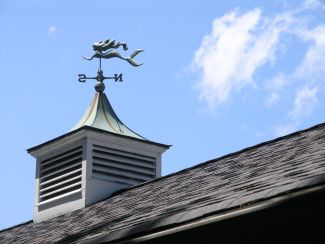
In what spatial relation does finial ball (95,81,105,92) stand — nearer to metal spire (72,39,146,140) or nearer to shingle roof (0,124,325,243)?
metal spire (72,39,146,140)

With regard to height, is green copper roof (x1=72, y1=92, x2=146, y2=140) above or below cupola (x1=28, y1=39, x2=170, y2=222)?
above

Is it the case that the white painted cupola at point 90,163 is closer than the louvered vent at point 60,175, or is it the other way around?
the white painted cupola at point 90,163

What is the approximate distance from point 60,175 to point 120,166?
1141 millimetres

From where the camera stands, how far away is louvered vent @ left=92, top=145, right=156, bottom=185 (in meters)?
14.9

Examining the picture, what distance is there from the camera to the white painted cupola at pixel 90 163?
14664 mm

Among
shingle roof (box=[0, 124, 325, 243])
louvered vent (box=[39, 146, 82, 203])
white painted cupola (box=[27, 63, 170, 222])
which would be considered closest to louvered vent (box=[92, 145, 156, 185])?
white painted cupola (box=[27, 63, 170, 222])

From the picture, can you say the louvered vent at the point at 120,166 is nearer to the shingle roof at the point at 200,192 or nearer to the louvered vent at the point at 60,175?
the louvered vent at the point at 60,175

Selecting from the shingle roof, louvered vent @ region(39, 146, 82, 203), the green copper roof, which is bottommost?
the shingle roof

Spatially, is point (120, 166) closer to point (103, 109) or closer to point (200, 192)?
point (103, 109)

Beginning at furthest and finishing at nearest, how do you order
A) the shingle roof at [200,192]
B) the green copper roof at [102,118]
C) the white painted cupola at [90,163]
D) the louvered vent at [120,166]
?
the green copper roof at [102,118] → the louvered vent at [120,166] → the white painted cupola at [90,163] → the shingle roof at [200,192]

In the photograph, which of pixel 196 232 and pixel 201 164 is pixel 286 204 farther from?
pixel 201 164

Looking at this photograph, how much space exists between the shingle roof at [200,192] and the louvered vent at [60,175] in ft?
2.63

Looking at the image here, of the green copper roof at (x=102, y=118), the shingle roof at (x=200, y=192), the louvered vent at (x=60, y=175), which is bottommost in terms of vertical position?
the shingle roof at (x=200, y=192)

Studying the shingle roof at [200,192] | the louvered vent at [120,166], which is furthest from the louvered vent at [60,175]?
the shingle roof at [200,192]
